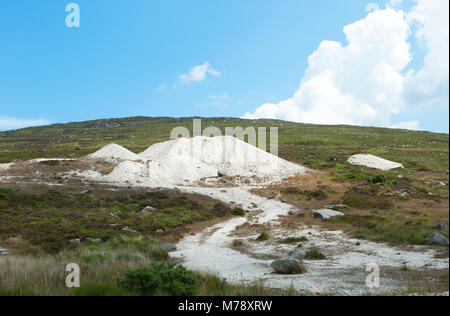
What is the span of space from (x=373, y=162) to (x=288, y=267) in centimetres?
4996

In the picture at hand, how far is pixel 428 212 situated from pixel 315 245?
6.49m

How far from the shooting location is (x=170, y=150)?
49812 mm

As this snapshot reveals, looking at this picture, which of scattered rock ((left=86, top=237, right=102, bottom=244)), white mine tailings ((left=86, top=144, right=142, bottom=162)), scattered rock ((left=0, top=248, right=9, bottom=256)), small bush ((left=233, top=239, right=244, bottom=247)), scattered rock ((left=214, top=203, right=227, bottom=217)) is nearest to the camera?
scattered rock ((left=0, top=248, right=9, bottom=256))

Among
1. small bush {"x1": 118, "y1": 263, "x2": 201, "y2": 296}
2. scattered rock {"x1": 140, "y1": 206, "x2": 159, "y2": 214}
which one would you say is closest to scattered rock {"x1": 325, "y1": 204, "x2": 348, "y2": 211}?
scattered rock {"x1": 140, "y1": 206, "x2": 159, "y2": 214}

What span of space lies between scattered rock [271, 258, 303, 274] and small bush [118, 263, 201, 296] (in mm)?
4321

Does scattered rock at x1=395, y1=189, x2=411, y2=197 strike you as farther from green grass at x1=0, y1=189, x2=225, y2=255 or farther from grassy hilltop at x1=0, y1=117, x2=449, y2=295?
green grass at x1=0, y1=189, x2=225, y2=255

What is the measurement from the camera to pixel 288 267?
36.2 ft

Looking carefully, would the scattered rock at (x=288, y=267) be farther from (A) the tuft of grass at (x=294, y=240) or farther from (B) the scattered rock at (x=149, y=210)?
(B) the scattered rock at (x=149, y=210)

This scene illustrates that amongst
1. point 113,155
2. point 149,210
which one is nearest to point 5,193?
point 149,210

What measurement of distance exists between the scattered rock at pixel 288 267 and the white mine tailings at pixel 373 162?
43803mm

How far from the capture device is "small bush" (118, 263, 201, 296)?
7.50 meters
